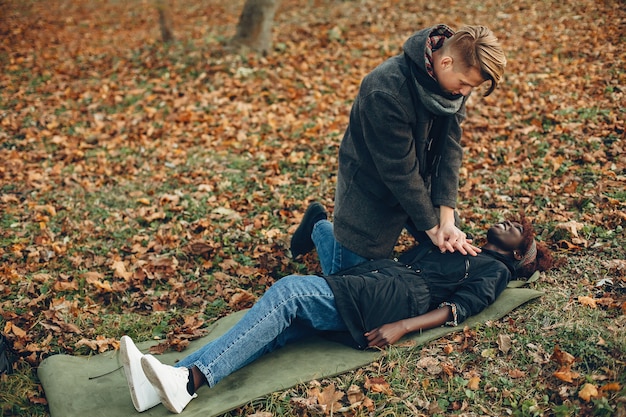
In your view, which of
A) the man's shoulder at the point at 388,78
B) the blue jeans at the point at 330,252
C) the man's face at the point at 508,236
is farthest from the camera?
the blue jeans at the point at 330,252

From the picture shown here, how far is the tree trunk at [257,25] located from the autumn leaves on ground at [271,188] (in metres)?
0.31

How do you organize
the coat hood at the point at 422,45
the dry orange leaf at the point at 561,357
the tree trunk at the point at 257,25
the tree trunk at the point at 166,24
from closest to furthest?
the dry orange leaf at the point at 561,357, the coat hood at the point at 422,45, the tree trunk at the point at 257,25, the tree trunk at the point at 166,24

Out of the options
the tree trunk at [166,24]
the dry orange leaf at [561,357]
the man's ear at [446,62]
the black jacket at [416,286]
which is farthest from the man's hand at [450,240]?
the tree trunk at [166,24]

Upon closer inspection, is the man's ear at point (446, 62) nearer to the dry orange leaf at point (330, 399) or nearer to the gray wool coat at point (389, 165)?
the gray wool coat at point (389, 165)

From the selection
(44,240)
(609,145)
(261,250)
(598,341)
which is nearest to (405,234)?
(261,250)

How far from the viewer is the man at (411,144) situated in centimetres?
331

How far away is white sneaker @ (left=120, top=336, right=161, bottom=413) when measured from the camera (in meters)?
3.15

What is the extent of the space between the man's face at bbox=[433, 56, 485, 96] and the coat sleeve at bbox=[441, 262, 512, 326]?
4.26 feet

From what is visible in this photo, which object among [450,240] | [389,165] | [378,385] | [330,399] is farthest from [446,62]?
[330,399]

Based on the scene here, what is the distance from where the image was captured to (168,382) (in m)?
3.08

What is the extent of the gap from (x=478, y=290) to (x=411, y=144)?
1.11 meters

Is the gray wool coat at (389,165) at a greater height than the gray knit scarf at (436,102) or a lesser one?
lesser

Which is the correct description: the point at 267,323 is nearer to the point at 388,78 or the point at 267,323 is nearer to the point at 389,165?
the point at 389,165

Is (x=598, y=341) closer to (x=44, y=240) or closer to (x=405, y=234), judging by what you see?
(x=405, y=234)
